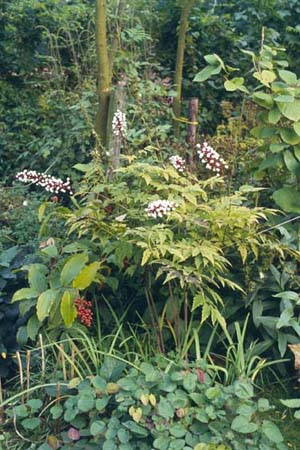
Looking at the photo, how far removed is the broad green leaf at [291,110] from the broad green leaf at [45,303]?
56.6 inches

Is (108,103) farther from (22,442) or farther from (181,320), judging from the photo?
(22,442)

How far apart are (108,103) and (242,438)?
263cm

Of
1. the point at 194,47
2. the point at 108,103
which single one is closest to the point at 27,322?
the point at 108,103

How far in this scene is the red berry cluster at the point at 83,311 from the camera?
10.5ft

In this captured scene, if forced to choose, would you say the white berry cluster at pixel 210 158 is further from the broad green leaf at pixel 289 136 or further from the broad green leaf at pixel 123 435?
the broad green leaf at pixel 123 435

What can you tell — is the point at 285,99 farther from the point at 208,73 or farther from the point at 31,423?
the point at 31,423

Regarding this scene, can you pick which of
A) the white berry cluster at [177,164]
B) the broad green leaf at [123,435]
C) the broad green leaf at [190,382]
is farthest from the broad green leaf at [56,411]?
the white berry cluster at [177,164]

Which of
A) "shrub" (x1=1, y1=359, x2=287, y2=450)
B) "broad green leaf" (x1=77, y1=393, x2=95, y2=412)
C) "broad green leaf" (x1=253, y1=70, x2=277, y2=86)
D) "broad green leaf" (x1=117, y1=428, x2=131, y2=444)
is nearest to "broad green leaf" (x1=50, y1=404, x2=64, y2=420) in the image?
"shrub" (x1=1, y1=359, x2=287, y2=450)

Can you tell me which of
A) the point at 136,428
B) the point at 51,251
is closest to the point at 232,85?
the point at 51,251

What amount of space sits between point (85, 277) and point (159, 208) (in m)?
0.46

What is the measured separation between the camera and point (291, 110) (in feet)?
11.1

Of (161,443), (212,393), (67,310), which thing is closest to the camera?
(161,443)

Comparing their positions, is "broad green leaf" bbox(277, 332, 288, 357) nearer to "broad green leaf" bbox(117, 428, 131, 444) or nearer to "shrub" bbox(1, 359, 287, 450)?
"shrub" bbox(1, 359, 287, 450)

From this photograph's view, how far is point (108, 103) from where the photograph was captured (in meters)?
4.62
